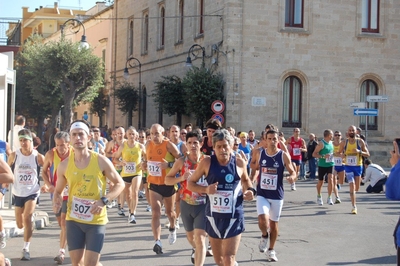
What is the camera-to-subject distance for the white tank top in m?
9.66

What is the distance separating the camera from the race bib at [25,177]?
9.68 metres

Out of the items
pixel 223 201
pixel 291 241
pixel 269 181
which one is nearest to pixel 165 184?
pixel 269 181

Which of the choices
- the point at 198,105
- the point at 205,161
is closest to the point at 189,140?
the point at 205,161

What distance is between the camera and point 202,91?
1125 inches

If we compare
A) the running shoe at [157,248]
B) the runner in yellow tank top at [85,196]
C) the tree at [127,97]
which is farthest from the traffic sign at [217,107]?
the runner in yellow tank top at [85,196]

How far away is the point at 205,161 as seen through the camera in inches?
279

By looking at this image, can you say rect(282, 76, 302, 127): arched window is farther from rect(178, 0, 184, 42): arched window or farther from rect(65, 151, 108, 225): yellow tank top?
rect(65, 151, 108, 225): yellow tank top

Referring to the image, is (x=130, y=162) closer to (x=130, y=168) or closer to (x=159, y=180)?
(x=130, y=168)

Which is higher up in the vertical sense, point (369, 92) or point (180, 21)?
point (180, 21)

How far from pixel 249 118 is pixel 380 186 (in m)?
10.5

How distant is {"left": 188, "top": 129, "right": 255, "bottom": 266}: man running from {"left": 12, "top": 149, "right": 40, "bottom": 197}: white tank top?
3.57 metres

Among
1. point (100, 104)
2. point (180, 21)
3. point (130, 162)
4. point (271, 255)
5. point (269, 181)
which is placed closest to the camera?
point (271, 255)

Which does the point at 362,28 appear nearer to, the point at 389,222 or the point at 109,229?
the point at 389,222

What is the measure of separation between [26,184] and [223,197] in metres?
3.89
